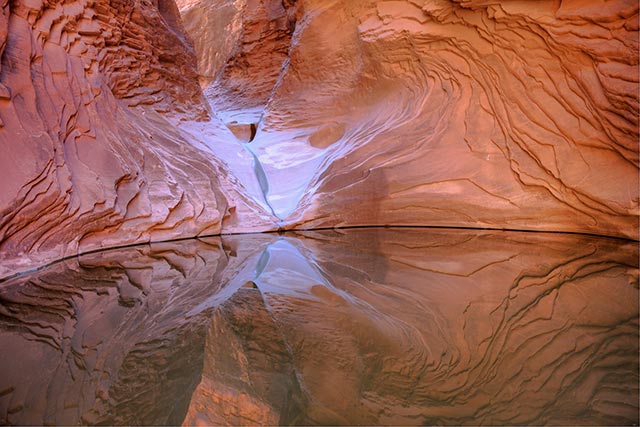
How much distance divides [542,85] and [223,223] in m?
3.10

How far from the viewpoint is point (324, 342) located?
154cm

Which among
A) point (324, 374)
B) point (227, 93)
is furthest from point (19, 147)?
point (227, 93)

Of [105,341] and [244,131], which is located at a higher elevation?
[105,341]

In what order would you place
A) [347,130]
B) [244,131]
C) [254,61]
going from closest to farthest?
[347,130]
[244,131]
[254,61]

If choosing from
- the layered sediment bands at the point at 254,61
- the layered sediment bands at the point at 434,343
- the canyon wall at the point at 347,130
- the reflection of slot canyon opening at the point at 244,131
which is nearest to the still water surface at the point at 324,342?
the layered sediment bands at the point at 434,343

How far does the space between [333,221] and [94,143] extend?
227 centimetres

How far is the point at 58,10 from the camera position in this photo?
3.73 metres

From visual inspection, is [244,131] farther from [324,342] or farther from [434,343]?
[434,343]

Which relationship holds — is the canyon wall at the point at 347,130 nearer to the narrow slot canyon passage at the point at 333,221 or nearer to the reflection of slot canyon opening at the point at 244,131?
the narrow slot canyon passage at the point at 333,221

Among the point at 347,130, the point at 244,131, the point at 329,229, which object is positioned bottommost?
the point at 329,229

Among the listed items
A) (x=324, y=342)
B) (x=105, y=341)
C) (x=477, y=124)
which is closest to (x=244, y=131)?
(x=477, y=124)

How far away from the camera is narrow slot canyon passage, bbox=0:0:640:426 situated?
1.23 meters

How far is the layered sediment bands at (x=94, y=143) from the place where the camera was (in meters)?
2.93

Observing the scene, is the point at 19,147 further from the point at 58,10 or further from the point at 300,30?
the point at 300,30
